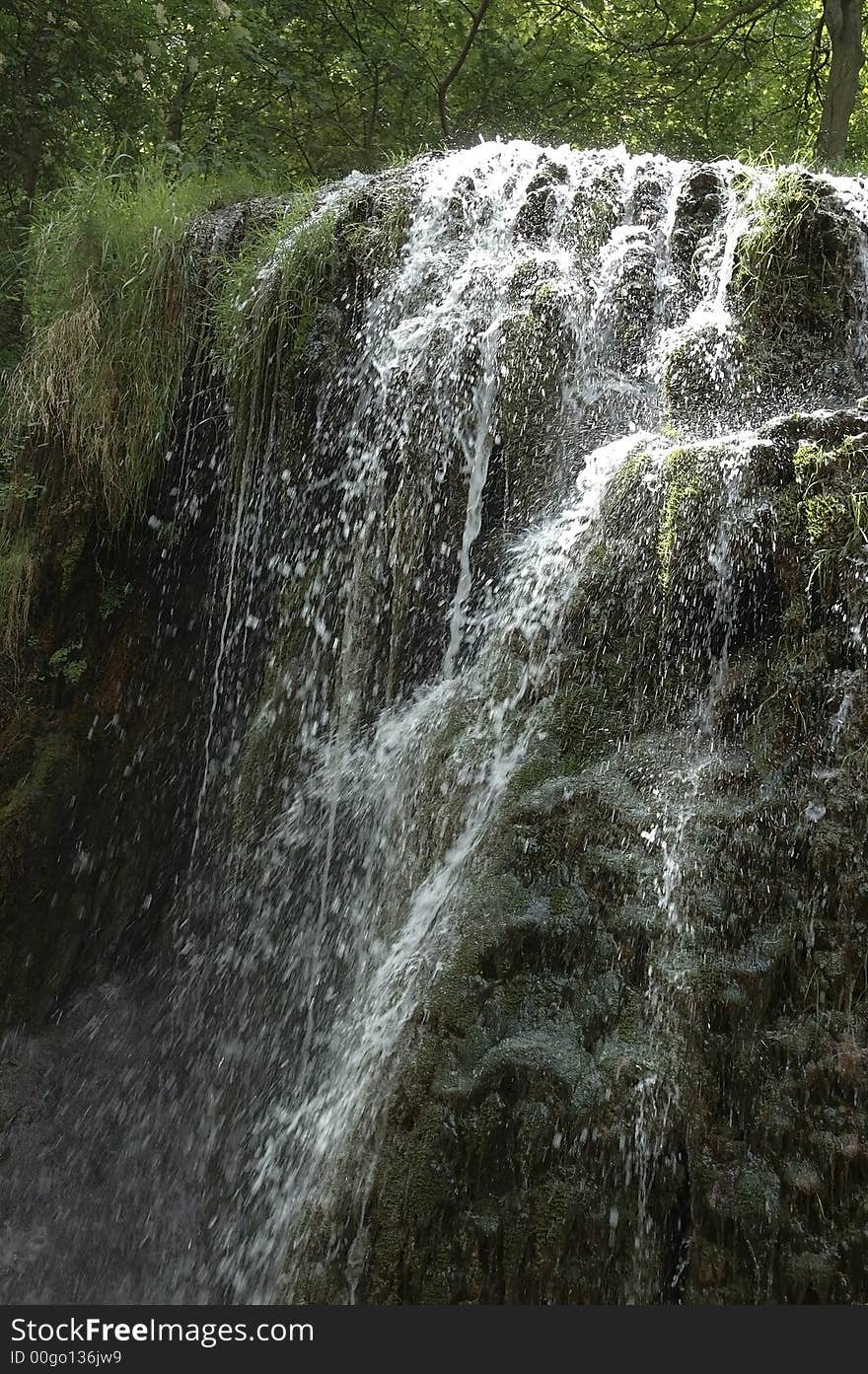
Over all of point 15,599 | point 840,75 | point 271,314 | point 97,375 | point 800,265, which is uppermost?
point 840,75

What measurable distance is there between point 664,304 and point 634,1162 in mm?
2850

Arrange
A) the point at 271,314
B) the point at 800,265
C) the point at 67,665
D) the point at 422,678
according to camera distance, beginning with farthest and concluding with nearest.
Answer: the point at 67,665 < the point at 271,314 < the point at 800,265 < the point at 422,678

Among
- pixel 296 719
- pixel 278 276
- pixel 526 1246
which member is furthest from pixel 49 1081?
pixel 278 276

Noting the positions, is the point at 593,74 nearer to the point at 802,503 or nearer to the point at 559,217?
the point at 559,217

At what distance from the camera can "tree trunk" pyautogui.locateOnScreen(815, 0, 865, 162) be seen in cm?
639

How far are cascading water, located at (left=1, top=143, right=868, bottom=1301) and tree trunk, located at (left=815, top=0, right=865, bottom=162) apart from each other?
2807mm

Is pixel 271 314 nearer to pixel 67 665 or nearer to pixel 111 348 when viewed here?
pixel 111 348

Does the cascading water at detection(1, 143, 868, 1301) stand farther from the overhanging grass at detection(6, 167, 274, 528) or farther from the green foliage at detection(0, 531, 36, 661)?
the green foliage at detection(0, 531, 36, 661)

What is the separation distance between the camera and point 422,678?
11.5ft

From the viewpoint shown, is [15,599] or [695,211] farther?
[15,599]

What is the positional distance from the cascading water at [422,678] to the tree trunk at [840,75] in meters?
2.81

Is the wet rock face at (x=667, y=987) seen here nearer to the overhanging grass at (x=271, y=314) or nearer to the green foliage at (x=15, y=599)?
the overhanging grass at (x=271, y=314)

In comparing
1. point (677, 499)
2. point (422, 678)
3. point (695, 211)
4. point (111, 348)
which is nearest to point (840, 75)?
point (695, 211)

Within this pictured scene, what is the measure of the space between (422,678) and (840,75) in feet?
17.4
